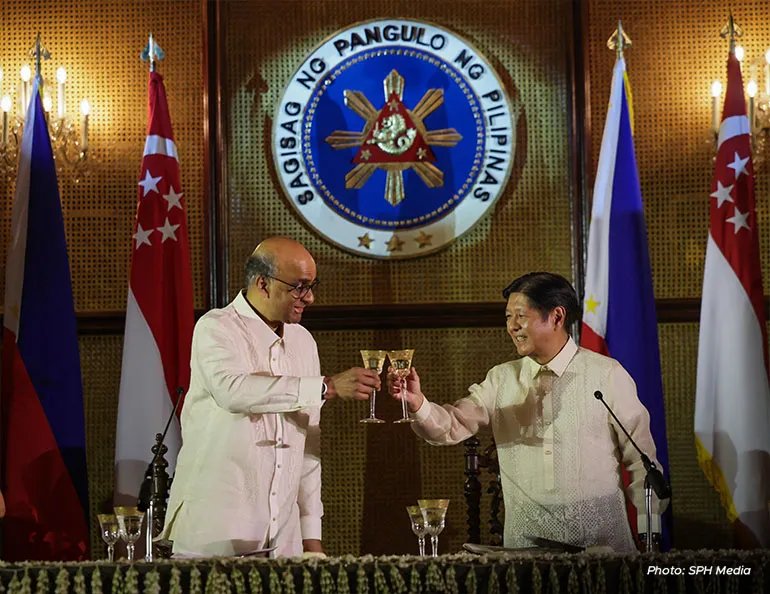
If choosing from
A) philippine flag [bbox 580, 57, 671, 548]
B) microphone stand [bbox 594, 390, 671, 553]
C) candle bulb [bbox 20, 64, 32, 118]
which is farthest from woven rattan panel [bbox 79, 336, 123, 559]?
microphone stand [bbox 594, 390, 671, 553]

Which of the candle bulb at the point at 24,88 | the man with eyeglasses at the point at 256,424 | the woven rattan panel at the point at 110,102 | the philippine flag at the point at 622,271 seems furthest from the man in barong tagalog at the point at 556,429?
the candle bulb at the point at 24,88

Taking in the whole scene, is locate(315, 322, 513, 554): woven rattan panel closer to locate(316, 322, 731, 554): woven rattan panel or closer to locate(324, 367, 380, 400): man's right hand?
locate(316, 322, 731, 554): woven rattan panel

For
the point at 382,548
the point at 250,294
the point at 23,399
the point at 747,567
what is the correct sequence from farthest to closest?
1. the point at 382,548
2. the point at 23,399
3. the point at 250,294
4. the point at 747,567

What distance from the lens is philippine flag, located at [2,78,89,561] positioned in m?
5.12

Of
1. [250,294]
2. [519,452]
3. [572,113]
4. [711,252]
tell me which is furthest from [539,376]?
[572,113]

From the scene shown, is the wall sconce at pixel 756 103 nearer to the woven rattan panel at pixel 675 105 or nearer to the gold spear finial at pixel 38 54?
the woven rattan panel at pixel 675 105

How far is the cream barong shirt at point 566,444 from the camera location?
12.3ft

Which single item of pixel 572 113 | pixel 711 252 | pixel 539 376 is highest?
pixel 572 113

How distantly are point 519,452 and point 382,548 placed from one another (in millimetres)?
2011

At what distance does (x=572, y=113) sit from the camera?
5.80 meters

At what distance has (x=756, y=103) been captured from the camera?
554cm

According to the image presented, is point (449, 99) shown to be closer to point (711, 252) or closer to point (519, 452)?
point (711, 252)

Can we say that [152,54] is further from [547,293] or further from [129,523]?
[129,523]

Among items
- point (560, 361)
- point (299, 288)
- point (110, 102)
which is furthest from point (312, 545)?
point (110, 102)
